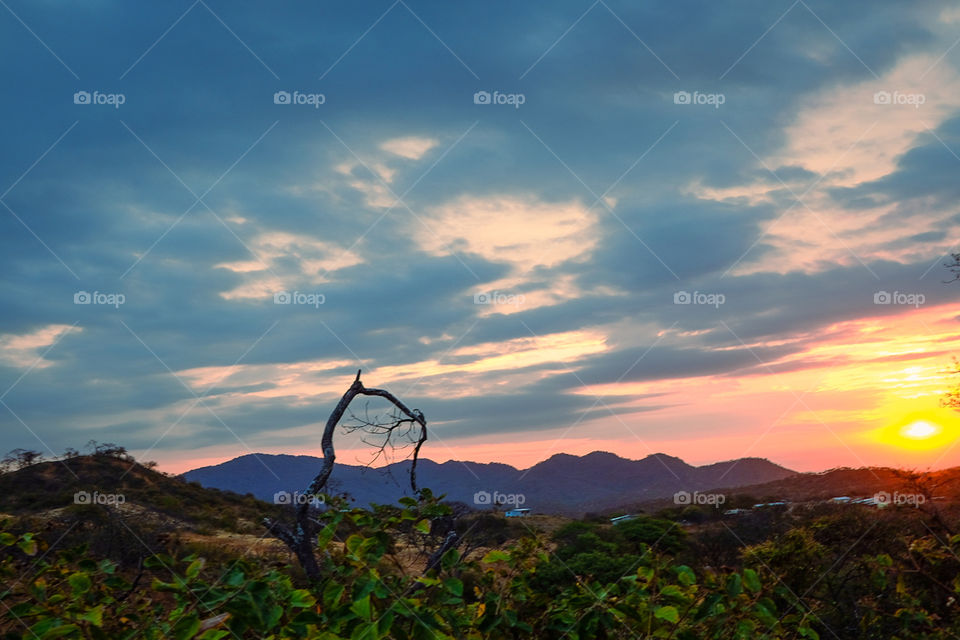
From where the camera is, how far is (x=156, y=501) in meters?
38.2

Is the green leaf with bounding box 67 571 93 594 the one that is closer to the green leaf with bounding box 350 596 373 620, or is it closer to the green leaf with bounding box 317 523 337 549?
the green leaf with bounding box 317 523 337 549

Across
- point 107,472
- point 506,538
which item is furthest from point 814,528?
point 107,472

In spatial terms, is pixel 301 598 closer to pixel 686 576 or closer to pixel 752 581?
pixel 686 576

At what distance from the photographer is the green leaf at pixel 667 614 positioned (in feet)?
9.17

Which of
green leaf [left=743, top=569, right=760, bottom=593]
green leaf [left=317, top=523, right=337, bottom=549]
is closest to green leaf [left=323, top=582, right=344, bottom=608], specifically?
green leaf [left=317, top=523, right=337, bottom=549]

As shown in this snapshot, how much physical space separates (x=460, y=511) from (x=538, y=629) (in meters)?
1.54

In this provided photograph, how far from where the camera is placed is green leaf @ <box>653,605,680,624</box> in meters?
2.80

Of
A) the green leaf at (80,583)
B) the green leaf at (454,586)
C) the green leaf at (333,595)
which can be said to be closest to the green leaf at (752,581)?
the green leaf at (454,586)

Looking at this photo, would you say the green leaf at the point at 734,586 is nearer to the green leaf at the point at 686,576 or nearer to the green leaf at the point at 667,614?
the green leaf at the point at 686,576

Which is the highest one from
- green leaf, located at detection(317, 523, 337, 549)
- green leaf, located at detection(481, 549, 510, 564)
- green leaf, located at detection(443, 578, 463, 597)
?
green leaf, located at detection(317, 523, 337, 549)

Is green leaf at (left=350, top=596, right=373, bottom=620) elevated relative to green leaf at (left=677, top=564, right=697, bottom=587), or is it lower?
lower

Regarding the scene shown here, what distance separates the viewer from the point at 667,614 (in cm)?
282

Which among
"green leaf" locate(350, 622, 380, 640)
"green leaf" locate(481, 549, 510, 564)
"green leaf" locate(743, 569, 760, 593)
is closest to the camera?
"green leaf" locate(350, 622, 380, 640)

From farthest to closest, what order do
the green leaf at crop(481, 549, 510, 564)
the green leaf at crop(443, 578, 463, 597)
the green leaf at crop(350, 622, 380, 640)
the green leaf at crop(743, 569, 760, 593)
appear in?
1. the green leaf at crop(481, 549, 510, 564)
2. the green leaf at crop(743, 569, 760, 593)
3. the green leaf at crop(443, 578, 463, 597)
4. the green leaf at crop(350, 622, 380, 640)
